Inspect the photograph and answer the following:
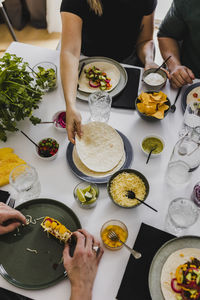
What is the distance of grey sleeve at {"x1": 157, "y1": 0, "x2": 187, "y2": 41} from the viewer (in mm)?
1821

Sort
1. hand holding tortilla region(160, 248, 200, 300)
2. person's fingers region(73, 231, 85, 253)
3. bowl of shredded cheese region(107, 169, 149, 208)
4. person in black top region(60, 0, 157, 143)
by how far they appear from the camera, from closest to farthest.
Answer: hand holding tortilla region(160, 248, 200, 300) → person's fingers region(73, 231, 85, 253) → bowl of shredded cheese region(107, 169, 149, 208) → person in black top region(60, 0, 157, 143)

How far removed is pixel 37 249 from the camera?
3.77 feet

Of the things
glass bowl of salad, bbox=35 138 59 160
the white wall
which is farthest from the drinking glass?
the white wall

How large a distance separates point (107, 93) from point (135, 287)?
1.06 meters

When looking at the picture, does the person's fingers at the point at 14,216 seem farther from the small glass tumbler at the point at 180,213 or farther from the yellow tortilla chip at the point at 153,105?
the yellow tortilla chip at the point at 153,105

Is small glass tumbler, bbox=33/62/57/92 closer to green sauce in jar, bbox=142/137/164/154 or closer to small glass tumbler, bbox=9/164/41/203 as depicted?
small glass tumbler, bbox=9/164/41/203

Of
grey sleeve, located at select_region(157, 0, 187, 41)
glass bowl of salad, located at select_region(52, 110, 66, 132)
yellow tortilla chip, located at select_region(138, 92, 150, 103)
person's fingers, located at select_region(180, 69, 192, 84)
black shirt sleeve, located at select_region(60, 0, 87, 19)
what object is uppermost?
black shirt sleeve, located at select_region(60, 0, 87, 19)

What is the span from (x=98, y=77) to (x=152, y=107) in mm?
442

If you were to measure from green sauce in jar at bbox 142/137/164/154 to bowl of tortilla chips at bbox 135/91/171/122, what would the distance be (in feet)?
0.45

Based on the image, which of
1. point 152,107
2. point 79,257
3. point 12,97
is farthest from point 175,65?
point 79,257

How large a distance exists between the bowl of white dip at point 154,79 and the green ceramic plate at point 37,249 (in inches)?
38.3

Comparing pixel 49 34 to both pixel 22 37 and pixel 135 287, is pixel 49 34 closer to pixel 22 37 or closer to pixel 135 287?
pixel 22 37

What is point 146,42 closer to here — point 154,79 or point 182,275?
point 154,79

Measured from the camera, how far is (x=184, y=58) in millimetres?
2119
